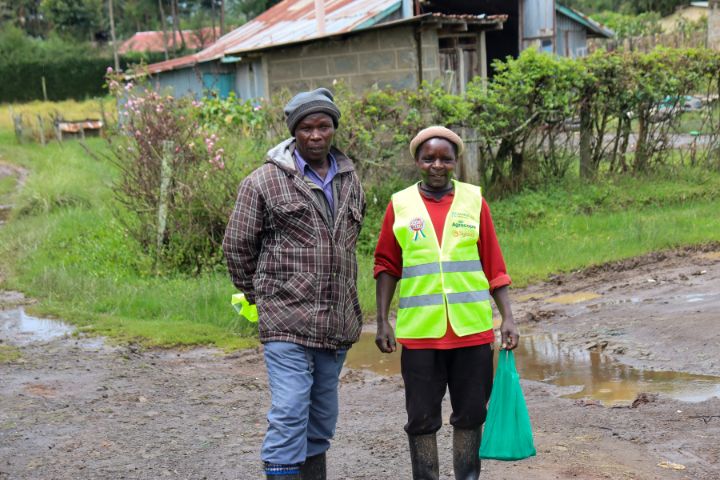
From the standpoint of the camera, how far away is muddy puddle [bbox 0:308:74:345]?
7.71m

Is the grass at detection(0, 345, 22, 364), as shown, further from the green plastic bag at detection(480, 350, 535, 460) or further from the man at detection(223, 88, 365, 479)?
the green plastic bag at detection(480, 350, 535, 460)

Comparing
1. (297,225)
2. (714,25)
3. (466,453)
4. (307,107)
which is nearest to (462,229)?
(297,225)

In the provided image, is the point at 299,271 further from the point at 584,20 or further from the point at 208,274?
the point at 584,20

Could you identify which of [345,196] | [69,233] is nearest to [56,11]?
[69,233]

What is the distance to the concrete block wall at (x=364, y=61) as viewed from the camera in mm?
13227

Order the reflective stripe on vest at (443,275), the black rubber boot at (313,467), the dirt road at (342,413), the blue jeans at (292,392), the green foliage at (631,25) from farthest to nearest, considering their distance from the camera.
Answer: the green foliage at (631,25) < the dirt road at (342,413) < the black rubber boot at (313,467) < the reflective stripe on vest at (443,275) < the blue jeans at (292,392)

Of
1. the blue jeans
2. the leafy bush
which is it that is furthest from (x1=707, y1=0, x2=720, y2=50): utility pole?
the blue jeans

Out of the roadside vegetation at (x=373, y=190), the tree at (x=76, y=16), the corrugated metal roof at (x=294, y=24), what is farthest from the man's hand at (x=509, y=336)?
the tree at (x=76, y=16)

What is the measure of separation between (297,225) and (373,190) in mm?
7105

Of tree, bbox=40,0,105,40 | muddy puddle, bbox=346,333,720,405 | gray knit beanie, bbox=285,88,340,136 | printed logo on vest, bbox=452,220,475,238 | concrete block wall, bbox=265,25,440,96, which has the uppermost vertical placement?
tree, bbox=40,0,105,40

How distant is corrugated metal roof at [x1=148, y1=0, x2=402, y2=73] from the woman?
10147 millimetres

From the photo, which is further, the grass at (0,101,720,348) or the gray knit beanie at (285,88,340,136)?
the grass at (0,101,720,348)

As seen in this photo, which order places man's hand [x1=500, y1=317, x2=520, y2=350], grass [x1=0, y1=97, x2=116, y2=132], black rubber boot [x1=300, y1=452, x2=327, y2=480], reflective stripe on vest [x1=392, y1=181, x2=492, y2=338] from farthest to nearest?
1. grass [x1=0, y1=97, x2=116, y2=132]
2. black rubber boot [x1=300, y1=452, x2=327, y2=480]
3. man's hand [x1=500, y1=317, x2=520, y2=350]
4. reflective stripe on vest [x1=392, y1=181, x2=492, y2=338]

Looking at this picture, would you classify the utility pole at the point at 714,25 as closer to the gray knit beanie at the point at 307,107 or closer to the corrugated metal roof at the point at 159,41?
the gray knit beanie at the point at 307,107
